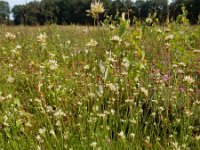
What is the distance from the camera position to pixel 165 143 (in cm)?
189

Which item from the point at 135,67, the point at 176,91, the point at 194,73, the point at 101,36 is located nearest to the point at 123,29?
the point at 135,67

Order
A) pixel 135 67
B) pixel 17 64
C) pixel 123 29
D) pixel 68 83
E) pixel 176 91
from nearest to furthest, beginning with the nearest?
1. pixel 123 29
2. pixel 135 67
3. pixel 176 91
4. pixel 68 83
5. pixel 17 64

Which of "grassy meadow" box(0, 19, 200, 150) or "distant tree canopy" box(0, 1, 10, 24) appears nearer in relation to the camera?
"grassy meadow" box(0, 19, 200, 150)

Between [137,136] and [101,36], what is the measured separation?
10.0 ft

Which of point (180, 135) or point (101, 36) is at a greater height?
point (101, 36)

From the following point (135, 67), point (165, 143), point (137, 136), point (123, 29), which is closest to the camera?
point (165, 143)

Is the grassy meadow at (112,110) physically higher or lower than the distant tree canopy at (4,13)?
lower

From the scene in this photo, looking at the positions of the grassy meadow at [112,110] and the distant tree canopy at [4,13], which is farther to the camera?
the distant tree canopy at [4,13]

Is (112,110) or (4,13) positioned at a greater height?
(4,13)

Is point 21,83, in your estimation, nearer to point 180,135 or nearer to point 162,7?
point 180,135

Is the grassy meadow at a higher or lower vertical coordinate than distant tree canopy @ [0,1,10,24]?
lower

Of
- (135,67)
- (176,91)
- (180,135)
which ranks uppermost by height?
(135,67)

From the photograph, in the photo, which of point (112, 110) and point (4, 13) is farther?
point (4, 13)

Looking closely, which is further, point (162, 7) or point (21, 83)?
point (162, 7)
